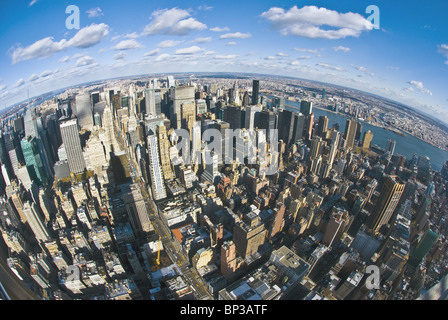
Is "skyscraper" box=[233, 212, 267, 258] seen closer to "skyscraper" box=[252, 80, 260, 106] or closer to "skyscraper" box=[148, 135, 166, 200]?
"skyscraper" box=[148, 135, 166, 200]

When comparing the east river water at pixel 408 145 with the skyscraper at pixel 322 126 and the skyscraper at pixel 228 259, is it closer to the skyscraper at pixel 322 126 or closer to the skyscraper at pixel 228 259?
the skyscraper at pixel 322 126

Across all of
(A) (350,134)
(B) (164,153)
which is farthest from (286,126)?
(B) (164,153)

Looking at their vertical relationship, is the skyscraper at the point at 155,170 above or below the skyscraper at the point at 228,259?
above

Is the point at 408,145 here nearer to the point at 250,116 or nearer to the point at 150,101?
the point at 250,116

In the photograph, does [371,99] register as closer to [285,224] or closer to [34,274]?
[285,224]

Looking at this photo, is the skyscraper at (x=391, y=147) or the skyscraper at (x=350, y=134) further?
the skyscraper at (x=350, y=134)

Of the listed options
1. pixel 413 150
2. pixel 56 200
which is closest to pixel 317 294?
pixel 56 200

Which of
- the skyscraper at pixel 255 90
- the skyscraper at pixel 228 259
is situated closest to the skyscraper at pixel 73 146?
the skyscraper at pixel 228 259
